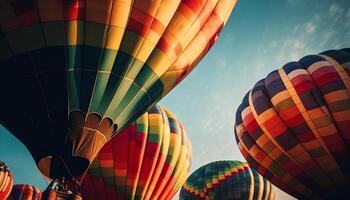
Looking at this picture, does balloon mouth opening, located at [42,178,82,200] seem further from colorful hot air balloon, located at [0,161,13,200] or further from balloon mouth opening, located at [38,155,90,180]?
colorful hot air balloon, located at [0,161,13,200]

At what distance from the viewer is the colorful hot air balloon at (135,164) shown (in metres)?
11.1

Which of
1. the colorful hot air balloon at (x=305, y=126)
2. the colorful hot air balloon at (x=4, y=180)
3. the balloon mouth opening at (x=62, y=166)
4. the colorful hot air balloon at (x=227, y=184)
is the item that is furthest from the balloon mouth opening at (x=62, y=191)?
the colorful hot air balloon at (x=4, y=180)

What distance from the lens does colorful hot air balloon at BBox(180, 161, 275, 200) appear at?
18688mm

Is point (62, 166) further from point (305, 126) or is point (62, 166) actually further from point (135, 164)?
point (305, 126)

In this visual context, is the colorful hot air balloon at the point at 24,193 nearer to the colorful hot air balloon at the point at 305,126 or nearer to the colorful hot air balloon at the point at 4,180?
the colorful hot air balloon at the point at 4,180

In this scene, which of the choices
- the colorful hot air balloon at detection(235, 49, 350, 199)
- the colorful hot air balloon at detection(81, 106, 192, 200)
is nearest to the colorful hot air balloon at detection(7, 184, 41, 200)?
Answer: the colorful hot air balloon at detection(81, 106, 192, 200)

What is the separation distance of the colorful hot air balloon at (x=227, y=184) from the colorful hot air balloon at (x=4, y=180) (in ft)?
33.1

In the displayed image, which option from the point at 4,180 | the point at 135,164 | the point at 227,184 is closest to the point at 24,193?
the point at 4,180

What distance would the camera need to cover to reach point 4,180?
18.9 meters

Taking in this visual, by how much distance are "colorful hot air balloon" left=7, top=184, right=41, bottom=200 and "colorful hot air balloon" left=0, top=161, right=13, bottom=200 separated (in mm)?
3772

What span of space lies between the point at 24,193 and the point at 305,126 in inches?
787

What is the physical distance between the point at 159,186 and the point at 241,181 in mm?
8122

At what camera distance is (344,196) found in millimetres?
11273

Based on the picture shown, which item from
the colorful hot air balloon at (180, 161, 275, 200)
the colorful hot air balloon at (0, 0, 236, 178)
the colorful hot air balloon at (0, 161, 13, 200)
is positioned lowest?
the colorful hot air balloon at (180, 161, 275, 200)
